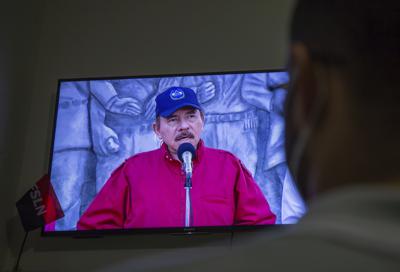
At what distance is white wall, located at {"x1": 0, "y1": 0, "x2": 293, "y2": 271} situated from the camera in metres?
2.67

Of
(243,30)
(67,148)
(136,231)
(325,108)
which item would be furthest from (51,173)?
(325,108)

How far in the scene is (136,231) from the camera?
2295 millimetres

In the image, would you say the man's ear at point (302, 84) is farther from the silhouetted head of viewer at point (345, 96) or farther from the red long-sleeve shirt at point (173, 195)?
the red long-sleeve shirt at point (173, 195)

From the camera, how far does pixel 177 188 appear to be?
234 centimetres

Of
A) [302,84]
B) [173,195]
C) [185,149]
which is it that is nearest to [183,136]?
[185,149]

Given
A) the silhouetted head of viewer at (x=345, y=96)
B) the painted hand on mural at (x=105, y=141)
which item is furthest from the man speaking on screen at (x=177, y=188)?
the silhouetted head of viewer at (x=345, y=96)

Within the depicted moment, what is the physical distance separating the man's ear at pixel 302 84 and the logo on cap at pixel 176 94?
1835mm

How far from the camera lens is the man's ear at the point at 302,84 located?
0.63m

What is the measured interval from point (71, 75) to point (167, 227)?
44.0 inches

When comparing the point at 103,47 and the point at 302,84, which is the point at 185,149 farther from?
the point at 302,84

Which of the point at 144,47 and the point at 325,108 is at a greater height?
the point at 144,47

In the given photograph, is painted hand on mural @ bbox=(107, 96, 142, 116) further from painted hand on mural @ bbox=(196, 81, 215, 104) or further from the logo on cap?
painted hand on mural @ bbox=(196, 81, 215, 104)

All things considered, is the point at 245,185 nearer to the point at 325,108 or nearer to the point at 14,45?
the point at 14,45

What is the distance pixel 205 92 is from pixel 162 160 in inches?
16.6
